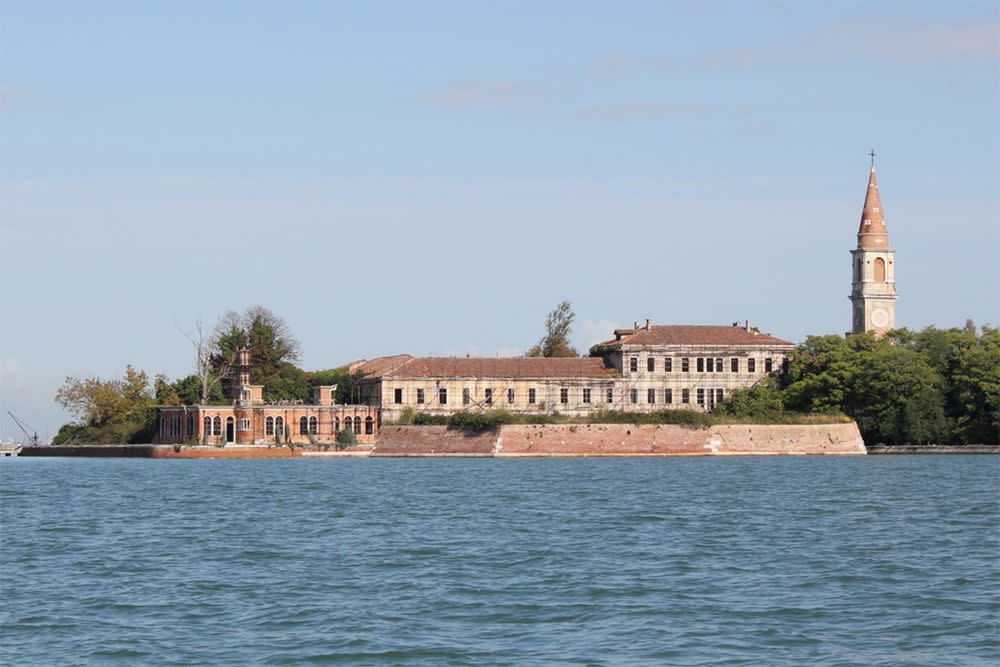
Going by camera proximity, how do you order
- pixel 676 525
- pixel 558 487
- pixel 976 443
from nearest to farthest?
1. pixel 676 525
2. pixel 558 487
3. pixel 976 443

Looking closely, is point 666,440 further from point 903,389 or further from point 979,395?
point 979,395

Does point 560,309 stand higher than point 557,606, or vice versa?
point 560,309

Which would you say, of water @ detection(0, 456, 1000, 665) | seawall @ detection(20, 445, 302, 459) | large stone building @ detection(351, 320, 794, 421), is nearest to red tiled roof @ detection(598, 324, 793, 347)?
large stone building @ detection(351, 320, 794, 421)

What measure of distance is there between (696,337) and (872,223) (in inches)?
496

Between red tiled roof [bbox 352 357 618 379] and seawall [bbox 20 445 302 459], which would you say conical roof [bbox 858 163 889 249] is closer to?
red tiled roof [bbox 352 357 618 379]

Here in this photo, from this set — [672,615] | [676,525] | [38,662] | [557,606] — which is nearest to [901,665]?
[672,615]

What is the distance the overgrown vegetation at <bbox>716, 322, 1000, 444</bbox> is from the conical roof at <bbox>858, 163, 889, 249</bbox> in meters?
7.66

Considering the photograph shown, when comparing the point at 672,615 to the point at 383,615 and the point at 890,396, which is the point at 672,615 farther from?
the point at 890,396

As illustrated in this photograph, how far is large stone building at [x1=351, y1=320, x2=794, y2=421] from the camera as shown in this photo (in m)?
84.8

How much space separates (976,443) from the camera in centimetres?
7881

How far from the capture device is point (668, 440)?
7838 centimetres

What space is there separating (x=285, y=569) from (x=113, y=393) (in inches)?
2751

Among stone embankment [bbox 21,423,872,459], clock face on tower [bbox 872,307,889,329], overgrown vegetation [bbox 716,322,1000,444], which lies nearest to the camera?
stone embankment [bbox 21,423,872,459]

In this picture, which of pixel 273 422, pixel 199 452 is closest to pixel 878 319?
pixel 273 422
